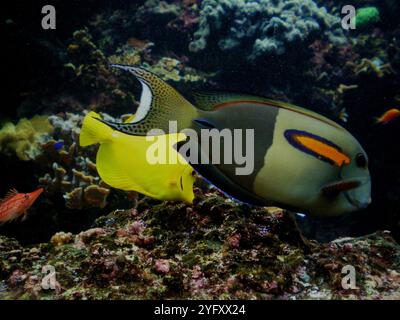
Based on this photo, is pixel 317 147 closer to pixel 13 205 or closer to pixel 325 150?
pixel 325 150

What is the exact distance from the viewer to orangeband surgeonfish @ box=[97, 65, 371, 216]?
1.22m

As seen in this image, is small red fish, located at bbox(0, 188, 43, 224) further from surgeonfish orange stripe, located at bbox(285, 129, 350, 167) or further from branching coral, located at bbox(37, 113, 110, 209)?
surgeonfish orange stripe, located at bbox(285, 129, 350, 167)

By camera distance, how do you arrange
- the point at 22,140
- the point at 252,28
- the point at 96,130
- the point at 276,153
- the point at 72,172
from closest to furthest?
the point at 276,153, the point at 96,130, the point at 72,172, the point at 22,140, the point at 252,28

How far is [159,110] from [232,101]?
30cm

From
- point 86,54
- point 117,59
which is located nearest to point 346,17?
point 117,59

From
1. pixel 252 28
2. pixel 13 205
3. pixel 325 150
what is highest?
pixel 252 28

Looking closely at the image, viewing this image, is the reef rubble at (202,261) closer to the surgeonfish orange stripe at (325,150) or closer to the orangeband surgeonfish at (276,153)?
the orangeband surgeonfish at (276,153)

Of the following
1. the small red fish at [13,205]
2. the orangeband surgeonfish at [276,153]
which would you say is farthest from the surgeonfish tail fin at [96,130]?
the small red fish at [13,205]

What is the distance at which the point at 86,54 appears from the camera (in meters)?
6.59

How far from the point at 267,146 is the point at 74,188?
11.5 feet

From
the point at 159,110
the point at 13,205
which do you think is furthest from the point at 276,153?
the point at 13,205

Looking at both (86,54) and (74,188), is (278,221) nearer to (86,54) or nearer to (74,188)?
(74,188)

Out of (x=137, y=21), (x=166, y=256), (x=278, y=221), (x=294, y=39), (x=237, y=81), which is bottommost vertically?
(x=166, y=256)

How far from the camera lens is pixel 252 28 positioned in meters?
7.00
